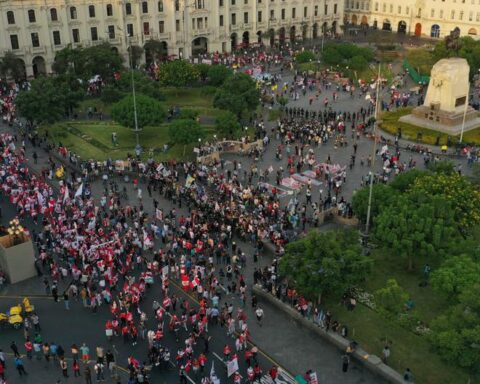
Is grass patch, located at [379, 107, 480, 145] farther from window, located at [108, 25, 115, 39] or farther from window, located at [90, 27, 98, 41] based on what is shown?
window, located at [90, 27, 98, 41]

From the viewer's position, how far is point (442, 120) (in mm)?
62000

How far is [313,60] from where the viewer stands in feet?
291

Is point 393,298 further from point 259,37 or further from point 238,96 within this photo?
point 259,37

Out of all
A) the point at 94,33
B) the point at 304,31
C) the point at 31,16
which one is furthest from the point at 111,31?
the point at 304,31

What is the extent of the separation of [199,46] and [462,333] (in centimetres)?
7881

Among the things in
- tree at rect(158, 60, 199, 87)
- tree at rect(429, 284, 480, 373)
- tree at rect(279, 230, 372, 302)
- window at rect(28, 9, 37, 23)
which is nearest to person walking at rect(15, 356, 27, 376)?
tree at rect(279, 230, 372, 302)

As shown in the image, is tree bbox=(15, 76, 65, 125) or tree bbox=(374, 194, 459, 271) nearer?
tree bbox=(374, 194, 459, 271)

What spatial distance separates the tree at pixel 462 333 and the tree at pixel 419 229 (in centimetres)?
719

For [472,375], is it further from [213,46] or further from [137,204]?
[213,46]

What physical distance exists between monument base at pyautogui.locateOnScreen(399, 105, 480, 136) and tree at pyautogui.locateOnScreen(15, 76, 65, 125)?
3555 centimetres

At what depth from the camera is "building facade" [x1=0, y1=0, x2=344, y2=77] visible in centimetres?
8062

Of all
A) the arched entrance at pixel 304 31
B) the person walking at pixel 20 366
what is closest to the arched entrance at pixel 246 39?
the arched entrance at pixel 304 31

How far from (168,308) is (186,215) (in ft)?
40.0

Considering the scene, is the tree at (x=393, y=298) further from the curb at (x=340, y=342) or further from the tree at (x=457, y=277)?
the curb at (x=340, y=342)
